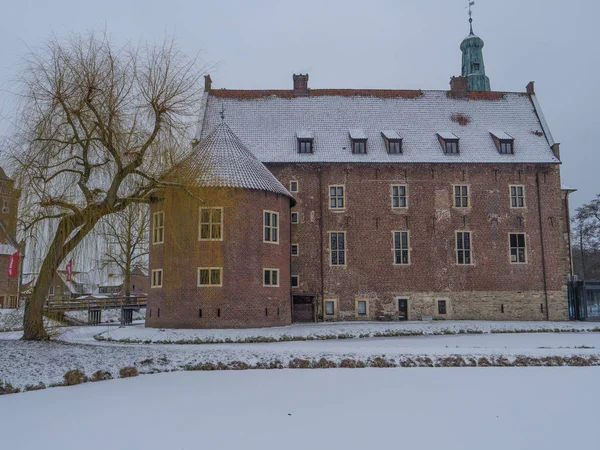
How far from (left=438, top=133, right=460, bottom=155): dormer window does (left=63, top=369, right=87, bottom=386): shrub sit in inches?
956

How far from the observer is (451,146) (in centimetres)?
3028

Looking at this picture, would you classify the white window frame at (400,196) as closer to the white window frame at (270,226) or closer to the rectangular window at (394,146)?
the rectangular window at (394,146)

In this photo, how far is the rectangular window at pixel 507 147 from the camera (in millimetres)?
30328

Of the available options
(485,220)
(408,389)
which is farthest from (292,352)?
(485,220)

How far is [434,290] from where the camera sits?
2858 centimetres

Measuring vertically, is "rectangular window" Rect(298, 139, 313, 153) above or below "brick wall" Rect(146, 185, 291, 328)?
above

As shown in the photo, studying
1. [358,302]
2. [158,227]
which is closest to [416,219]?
[358,302]

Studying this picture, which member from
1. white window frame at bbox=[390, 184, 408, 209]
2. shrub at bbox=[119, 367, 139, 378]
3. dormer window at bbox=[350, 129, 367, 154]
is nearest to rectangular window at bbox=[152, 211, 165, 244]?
dormer window at bbox=[350, 129, 367, 154]

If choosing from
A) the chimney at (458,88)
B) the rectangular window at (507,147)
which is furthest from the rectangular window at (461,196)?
the chimney at (458,88)

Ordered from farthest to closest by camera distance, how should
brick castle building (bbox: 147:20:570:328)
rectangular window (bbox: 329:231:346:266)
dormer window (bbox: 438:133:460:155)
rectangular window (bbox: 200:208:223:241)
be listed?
dormer window (bbox: 438:133:460:155) → rectangular window (bbox: 329:231:346:266) → brick castle building (bbox: 147:20:570:328) → rectangular window (bbox: 200:208:223:241)

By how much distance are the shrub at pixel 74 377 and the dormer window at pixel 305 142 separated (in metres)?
20.6

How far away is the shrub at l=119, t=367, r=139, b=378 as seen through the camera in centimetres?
1145

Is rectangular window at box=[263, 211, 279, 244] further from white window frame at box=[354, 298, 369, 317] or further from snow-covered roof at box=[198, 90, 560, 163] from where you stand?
white window frame at box=[354, 298, 369, 317]

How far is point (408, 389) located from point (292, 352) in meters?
4.96
